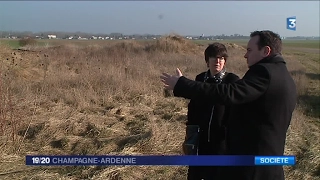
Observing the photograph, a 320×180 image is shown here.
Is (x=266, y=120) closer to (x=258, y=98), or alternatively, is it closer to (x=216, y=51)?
(x=258, y=98)

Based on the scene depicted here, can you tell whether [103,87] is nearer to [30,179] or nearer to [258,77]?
[30,179]

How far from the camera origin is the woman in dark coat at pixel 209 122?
9.03 ft

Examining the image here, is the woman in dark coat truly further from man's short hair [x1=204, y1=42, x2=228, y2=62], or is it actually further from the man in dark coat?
the man in dark coat

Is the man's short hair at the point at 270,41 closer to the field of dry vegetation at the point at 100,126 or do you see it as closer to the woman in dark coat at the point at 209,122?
the woman in dark coat at the point at 209,122

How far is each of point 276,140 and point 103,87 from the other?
776 centimetres

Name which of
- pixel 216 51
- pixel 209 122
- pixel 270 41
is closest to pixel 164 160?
pixel 209 122

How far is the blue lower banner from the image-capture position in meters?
2.02

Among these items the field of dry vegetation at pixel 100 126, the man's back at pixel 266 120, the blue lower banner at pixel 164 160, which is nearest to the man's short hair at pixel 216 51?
the man's back at pixel 266 120

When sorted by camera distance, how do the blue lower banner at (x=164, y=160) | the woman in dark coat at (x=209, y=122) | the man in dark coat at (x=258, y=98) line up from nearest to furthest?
the man in dark coat at (x=258, y=98)
the blue lower banner at (x=164, y=160)
the woman in dark coat at (x=209, y=122)

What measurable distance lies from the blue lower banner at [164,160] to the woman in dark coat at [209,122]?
2.16 feet

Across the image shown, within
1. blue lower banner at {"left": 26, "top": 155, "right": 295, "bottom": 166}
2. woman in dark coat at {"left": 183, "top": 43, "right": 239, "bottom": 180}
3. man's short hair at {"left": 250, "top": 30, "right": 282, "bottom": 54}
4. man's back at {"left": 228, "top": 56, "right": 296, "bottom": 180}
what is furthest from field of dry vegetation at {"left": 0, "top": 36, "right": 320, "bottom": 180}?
man's short hair at {"left": 250, "top": 30, "right": 282, "bottom": 54}

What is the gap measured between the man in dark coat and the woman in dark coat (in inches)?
22.3

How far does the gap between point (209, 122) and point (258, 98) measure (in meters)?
0.86

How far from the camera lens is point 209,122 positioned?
2.78m
